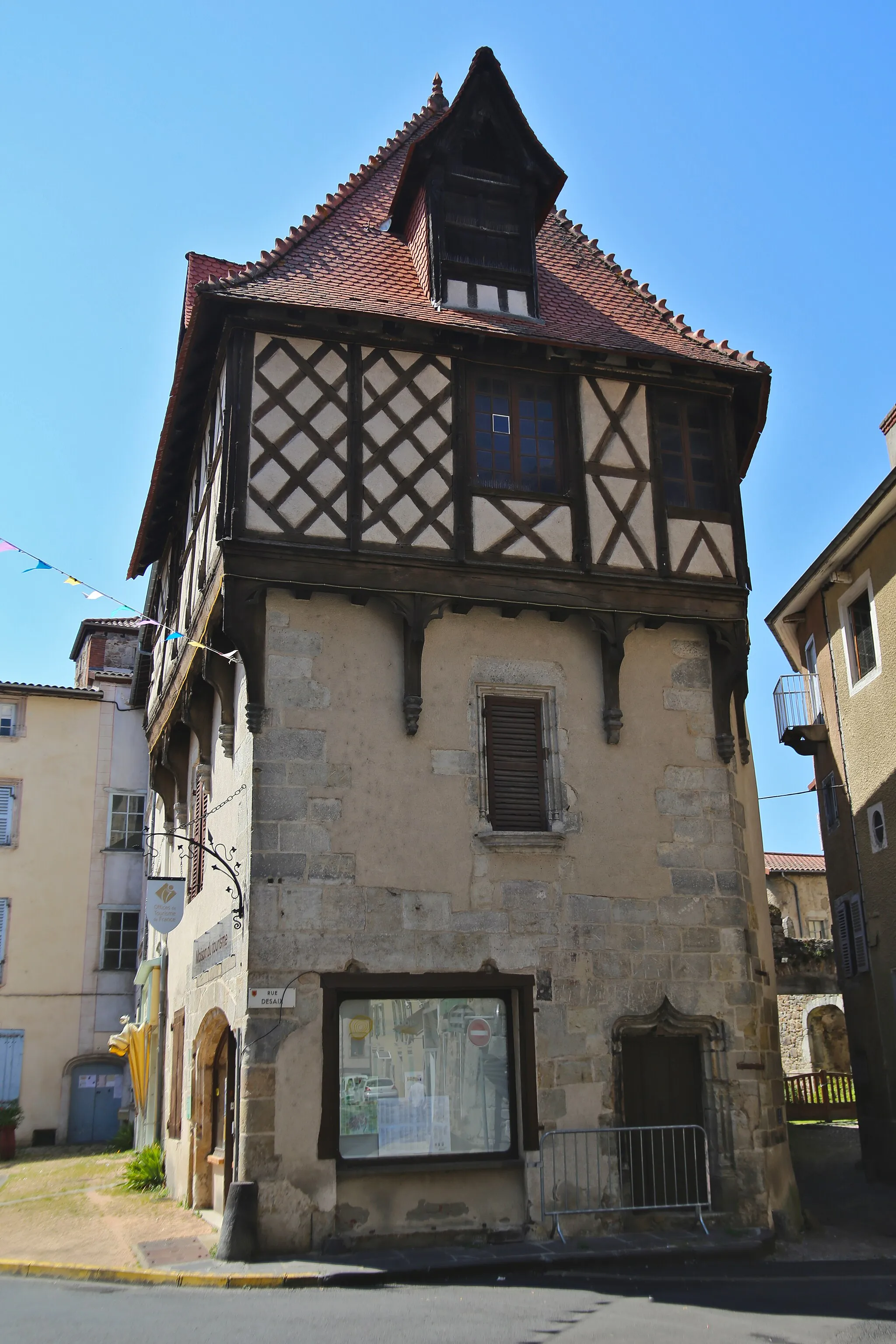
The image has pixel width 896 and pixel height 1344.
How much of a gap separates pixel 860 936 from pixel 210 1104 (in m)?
9.50

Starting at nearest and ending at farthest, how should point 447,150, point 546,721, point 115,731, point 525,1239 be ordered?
point 525,1239
point 546,721
point 447,150
point 115,731

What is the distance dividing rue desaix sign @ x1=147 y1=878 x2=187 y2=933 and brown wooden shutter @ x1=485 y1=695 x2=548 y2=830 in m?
3.80

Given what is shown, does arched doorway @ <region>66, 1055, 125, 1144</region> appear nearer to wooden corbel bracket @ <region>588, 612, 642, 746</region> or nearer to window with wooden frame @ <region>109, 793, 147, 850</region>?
window with wooden frame @ <region>109, 793, 147, 850</region>

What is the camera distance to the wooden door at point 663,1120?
10.8m

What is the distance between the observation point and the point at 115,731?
25969mm

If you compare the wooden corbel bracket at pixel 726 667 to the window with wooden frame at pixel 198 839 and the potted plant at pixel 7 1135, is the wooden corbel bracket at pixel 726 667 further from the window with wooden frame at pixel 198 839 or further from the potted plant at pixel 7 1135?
the potted plant at pixel 7 1135

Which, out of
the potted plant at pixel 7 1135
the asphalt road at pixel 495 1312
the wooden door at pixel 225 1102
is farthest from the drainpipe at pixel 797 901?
the asphalt road at pixel 495 1312

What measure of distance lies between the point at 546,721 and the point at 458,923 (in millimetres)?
2196

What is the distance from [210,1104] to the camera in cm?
1242

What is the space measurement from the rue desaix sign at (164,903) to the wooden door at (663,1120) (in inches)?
193

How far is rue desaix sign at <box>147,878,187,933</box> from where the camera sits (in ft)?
41.4

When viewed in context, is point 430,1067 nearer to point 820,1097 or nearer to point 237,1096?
point 237,1096

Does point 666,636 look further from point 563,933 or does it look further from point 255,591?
point 255,591

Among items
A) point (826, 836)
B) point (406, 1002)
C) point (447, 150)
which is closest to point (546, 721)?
point (406, 1002)
